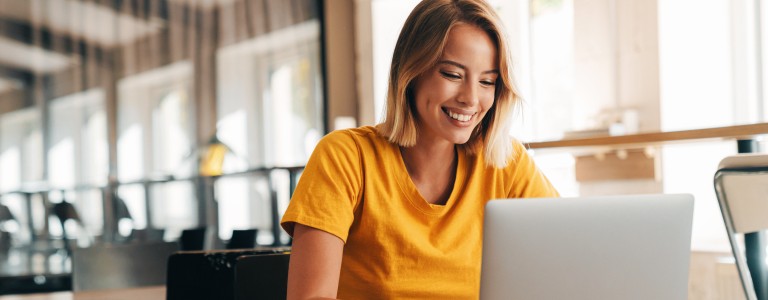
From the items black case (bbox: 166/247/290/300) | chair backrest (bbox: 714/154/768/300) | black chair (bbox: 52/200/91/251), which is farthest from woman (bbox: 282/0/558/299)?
black chair (bbox: 52/200/91/251)

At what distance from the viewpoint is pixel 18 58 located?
4641 millimetres

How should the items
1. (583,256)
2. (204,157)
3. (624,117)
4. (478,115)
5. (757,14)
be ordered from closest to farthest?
(583,256), (478,115), (757,14), (624,117), (204,157)

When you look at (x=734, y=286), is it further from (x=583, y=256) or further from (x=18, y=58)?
(x=18, y=58)

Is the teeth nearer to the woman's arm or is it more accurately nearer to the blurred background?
the woman's arm

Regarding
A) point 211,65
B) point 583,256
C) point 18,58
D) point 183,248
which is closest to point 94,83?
point 18,58

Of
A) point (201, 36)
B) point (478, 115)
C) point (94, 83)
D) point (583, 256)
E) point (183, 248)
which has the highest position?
point (201, 36)

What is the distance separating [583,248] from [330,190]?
1.51 feet

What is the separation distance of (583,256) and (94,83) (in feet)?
15.1

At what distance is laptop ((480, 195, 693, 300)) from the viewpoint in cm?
91

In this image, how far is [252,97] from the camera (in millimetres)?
5617

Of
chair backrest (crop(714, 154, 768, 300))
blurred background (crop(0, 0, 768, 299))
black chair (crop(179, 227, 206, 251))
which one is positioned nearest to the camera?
chair backrest (crop(714, 154, 768, 300))

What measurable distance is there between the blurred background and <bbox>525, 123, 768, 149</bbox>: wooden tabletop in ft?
4.58

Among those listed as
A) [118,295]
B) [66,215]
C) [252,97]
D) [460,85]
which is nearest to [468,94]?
[460,85]

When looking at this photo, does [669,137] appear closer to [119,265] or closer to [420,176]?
[420,176]
